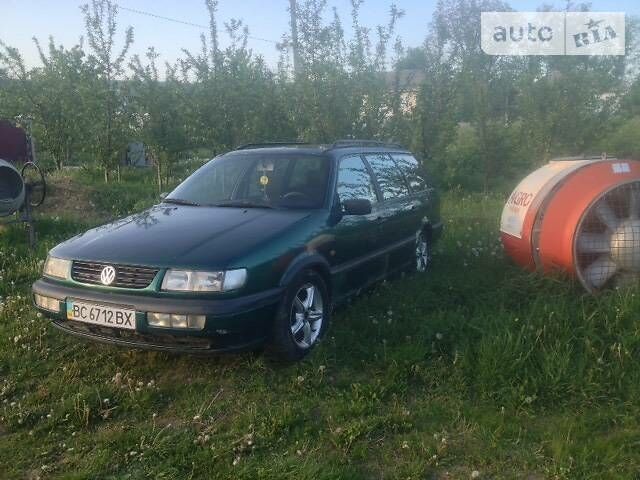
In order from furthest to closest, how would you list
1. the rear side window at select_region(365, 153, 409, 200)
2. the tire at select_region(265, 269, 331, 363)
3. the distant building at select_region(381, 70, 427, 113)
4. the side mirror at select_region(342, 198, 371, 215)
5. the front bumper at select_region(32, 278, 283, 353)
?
the distant building at select_region(381, 70, 427, 113) → the rear side window at select_region(365, 153, 409, 200) → the side mirror at select_region(342, 198, 371, 215) → the tire at select_region(265, 269, 331, 363) → the front bumper at select_region(32, 278, 283, 353)

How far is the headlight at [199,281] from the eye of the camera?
3.49 m

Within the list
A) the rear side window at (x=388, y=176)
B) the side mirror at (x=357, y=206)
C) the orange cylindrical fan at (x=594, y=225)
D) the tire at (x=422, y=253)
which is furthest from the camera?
the tire at (x=422, y=253)

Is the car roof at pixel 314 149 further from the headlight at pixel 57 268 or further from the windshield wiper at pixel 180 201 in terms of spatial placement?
the headlight at pixel 57 268

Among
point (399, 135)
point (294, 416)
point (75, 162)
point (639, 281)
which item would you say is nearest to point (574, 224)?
point (639, 281)

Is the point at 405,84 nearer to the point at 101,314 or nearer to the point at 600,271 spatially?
the point at 600,271

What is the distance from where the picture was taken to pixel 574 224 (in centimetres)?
493

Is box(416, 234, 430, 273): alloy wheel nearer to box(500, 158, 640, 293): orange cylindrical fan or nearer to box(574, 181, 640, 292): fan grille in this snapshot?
box(500, 158, 640, 293): orange cylindrical fan

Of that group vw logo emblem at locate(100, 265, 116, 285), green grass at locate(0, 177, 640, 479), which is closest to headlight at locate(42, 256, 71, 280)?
vw logo emblem at locate(100, 265, 116, 285)

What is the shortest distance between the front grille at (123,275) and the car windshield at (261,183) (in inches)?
45.8

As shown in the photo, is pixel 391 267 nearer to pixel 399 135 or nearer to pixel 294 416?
pixel 294 416

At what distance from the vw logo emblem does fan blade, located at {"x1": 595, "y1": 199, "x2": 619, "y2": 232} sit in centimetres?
394

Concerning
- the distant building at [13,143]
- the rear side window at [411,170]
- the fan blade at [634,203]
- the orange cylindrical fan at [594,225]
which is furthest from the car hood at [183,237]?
the distant building at [13,143]

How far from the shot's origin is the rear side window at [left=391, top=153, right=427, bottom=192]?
623 centimetres

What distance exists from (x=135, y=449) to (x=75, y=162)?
11.7 meters
